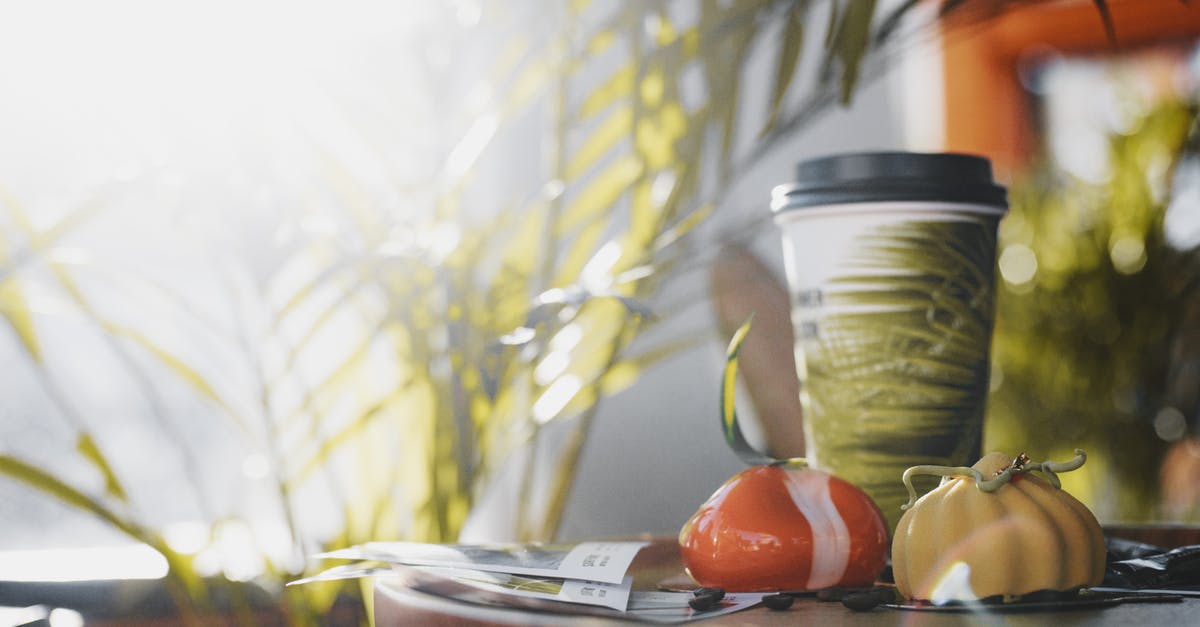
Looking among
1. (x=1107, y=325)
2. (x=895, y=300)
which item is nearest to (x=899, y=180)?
(x=895, y=300)

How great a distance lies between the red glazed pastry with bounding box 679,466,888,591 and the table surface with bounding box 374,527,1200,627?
0.06ft

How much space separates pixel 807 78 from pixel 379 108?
15.8 inches

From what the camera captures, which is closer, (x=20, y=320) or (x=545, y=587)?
(x=545, y=587)

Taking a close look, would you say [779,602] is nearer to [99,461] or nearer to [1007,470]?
[1007,470]

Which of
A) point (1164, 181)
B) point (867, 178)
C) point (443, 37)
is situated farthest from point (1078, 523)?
point (1164, 181)

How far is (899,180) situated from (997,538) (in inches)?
7.7

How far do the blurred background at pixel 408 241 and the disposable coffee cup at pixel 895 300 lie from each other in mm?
91

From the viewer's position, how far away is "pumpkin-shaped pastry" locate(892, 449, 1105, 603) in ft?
1.19

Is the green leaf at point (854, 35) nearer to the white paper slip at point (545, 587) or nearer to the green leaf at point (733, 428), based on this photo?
the green leaf at point (733, 428)

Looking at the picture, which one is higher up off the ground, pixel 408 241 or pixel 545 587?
pixel 408 241

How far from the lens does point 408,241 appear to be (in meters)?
0.68

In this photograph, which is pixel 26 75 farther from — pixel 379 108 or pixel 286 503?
pixel 286 503

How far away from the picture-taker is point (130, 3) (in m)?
0.83

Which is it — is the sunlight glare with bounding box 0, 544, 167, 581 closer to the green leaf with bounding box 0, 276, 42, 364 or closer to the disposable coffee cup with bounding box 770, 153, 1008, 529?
the green leaf with bounding box 0, 276, 42, 364
